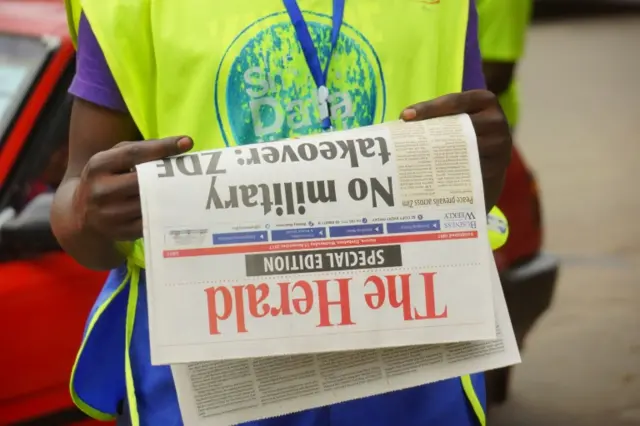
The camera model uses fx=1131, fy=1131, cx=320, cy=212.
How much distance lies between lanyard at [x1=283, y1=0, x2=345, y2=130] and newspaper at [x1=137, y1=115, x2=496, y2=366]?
0.10 meters

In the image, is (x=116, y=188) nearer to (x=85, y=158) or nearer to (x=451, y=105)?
(x=85, y=158)

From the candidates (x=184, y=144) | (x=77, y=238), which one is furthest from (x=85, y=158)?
(x=184, y=144)

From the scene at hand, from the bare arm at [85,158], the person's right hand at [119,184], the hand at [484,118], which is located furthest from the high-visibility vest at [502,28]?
the person's right hand at [119,184]

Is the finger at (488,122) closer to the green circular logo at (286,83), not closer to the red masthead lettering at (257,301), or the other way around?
the green circular logo at (286,83)

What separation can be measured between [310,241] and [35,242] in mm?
1475

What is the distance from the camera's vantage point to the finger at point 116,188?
4.33ft

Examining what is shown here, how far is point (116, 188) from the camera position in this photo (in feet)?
4.34

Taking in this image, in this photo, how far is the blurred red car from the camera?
2545 mm

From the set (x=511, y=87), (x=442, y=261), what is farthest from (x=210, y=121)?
(x=511, y=87)

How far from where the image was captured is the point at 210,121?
4.66 ft

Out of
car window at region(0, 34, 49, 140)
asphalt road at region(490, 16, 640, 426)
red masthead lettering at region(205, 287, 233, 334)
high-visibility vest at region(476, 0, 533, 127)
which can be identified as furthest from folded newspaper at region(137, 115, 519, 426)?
asphalt road at region(490, 16, 640, 426)

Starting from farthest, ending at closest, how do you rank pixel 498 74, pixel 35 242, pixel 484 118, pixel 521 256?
pixel 521 256, pixel 498 74, pixel 35 242, pixel 484 118

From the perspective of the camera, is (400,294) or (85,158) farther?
(85,158)

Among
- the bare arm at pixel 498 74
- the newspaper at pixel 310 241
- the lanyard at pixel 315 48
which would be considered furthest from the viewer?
the bare arm at pixel 498 74
